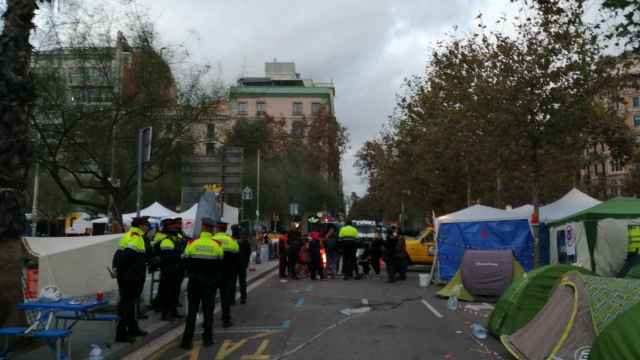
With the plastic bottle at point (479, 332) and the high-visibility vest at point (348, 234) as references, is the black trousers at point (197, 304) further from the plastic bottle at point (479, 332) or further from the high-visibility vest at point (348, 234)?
the high-visibility vest at point (348, 234)

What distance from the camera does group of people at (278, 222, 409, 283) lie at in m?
21.3

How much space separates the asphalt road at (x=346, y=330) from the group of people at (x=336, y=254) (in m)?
3.72

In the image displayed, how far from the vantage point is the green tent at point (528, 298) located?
935 centimetres

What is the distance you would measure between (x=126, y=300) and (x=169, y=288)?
2.73 m

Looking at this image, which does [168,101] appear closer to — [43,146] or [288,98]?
[43,146]

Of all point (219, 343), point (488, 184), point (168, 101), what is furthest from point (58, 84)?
point (488, 184)

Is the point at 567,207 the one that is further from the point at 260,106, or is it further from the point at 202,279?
the point at 260,106

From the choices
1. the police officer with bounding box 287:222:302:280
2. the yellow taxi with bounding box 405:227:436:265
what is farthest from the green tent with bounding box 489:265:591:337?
the yellow taxi with bounding box 405:227:436:265

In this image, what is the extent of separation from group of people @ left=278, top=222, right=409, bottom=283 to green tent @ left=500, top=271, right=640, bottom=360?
12.3 metres

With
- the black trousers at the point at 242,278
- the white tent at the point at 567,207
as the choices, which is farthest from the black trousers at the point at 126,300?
the white tent at the point at 567,207

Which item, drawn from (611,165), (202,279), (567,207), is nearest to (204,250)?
(202,279)

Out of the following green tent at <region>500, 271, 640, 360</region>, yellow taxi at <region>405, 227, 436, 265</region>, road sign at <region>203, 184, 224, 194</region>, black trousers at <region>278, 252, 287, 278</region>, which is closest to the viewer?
green tent at <region>500, 271, 640, 360</region>

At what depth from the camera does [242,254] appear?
1432cm

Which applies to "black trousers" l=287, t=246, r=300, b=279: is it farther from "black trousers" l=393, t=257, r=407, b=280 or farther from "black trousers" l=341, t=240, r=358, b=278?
"black trousers" l=393, t=257, r=407, b=280
